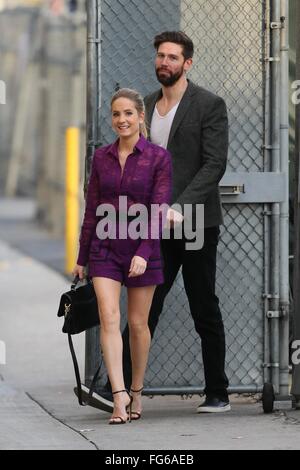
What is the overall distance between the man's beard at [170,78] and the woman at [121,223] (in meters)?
0.25

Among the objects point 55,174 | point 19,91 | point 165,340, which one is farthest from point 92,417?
point 19,91

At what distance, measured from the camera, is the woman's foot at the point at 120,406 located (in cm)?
805

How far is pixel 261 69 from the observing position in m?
8.79

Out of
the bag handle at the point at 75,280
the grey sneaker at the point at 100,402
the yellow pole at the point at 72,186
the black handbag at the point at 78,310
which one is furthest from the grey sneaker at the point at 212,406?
the yellow pole at the point at 72,186

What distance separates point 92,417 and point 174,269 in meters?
0.96

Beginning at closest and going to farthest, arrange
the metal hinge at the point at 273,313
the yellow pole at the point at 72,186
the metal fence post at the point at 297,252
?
the metal fence post at the point at 297,252 < the metal hinge at the point at 273,313 < the yellow pole at the point at 72,186

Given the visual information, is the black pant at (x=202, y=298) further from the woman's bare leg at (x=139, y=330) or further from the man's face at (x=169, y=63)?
the man's face at (x=169, y=63)

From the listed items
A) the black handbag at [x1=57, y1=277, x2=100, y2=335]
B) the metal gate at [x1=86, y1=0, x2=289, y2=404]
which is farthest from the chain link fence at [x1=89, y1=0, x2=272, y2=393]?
the black handbag at [x1=57, y1=277, x2=100, y2=335]

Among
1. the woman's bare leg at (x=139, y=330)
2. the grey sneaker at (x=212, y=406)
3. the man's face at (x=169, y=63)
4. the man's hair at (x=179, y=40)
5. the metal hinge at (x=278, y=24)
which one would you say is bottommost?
the grey sneaker at (x=212, y=406)

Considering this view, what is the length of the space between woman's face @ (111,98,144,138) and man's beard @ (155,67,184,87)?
283 mm

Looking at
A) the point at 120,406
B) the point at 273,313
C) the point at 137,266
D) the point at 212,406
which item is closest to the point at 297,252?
the point at 273,313

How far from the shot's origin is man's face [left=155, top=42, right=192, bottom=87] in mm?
8156

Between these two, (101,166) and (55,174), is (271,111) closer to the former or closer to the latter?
(101,166)
